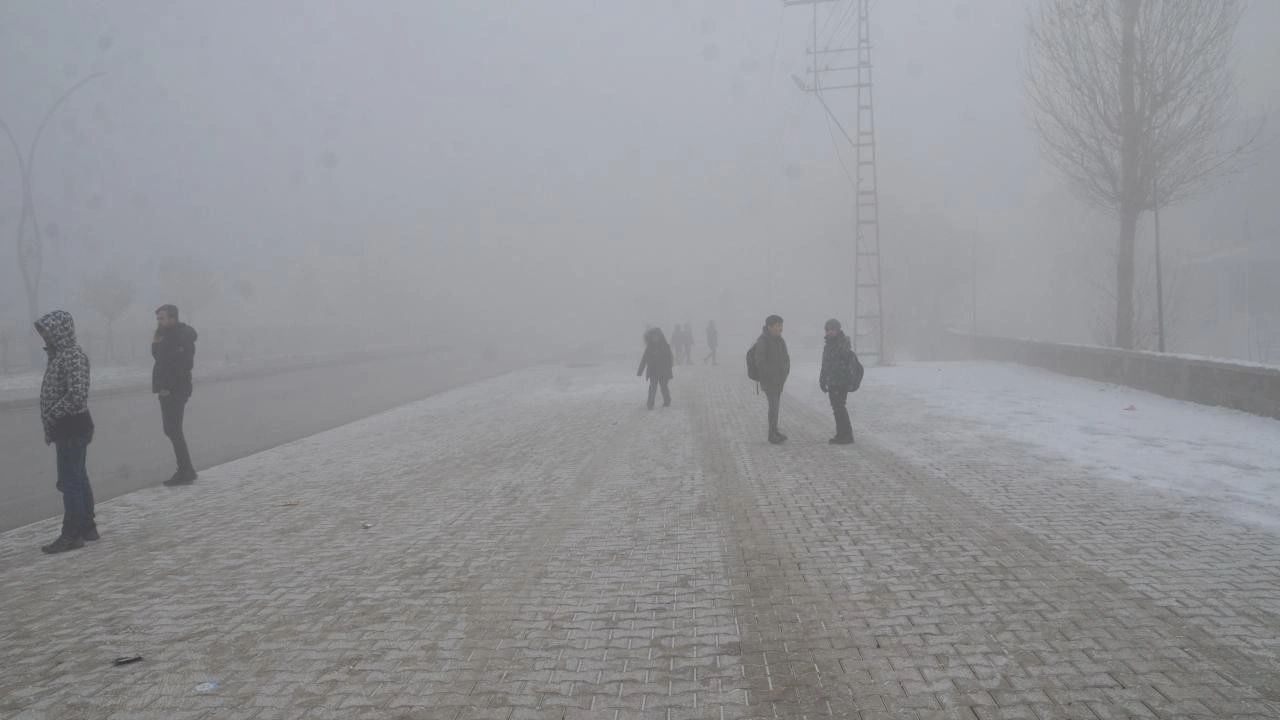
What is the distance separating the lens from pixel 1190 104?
18234 millimetres

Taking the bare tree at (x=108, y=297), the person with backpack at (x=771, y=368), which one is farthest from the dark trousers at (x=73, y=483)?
the bare tree at (x=108, y=297)

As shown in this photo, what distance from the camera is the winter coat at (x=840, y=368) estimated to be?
10461 millimetres

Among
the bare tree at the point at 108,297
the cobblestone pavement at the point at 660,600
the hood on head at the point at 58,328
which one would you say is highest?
the bare tree at the point at 108,297

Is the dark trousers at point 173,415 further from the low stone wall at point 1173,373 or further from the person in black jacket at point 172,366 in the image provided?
the low stone wall at point 1173,373

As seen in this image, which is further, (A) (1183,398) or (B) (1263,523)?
(A) (1183,398)

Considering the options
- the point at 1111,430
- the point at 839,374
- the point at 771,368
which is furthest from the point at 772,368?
the point at 1111,430

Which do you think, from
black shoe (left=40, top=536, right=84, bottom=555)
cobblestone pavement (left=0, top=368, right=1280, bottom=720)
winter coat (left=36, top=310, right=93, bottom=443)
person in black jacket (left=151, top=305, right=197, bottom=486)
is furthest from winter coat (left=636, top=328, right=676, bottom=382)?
black shoe (left=40, top=536, right=84, bottom=555)

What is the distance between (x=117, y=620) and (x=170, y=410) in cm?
464

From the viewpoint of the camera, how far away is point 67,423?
22.3ft

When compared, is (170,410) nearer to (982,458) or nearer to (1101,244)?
(982,458)

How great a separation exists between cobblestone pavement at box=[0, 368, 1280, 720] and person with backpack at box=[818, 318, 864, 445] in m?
1.68

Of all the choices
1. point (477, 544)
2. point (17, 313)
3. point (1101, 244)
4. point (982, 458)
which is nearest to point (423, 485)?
point (477, 544)

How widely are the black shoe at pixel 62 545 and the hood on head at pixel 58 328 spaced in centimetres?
166

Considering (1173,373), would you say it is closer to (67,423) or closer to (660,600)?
(660,600)
